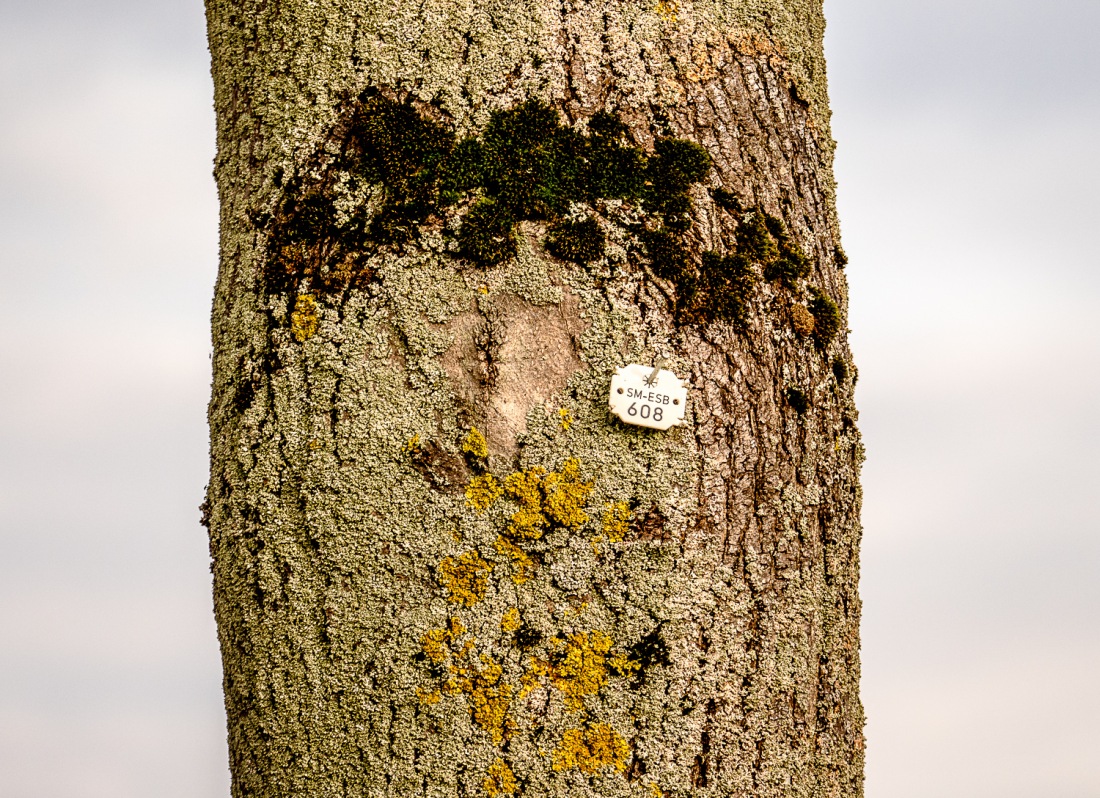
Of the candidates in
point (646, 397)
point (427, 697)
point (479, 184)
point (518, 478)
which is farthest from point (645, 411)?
point (427, 697)

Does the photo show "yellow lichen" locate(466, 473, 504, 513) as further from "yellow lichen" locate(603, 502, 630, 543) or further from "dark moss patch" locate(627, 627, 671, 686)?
"dark moss patch" locate(627, 627, 671, 686)

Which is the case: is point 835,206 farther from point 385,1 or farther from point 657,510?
point 385,1

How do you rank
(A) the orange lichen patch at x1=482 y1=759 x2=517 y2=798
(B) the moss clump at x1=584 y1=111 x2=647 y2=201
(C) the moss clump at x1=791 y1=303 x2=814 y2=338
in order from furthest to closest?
(C) the moss clump at x1=791 y1=303 x2=814 y2=338 < (B) the moss clump at x1=584 y1=111 x2=647 y2=201 < (A) the orange lichen patch at x1=482 y1=759 x2=517 y2=798

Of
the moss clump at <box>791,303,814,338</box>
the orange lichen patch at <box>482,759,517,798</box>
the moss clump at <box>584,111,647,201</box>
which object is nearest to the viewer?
the orange lichen patch at <box>482,759,517,798</box>

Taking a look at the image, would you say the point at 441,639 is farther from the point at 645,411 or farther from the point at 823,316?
the point at 823,316

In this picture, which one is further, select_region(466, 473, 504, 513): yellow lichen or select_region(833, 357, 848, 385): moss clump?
select_region(833, 357, 848, 385): moss clump

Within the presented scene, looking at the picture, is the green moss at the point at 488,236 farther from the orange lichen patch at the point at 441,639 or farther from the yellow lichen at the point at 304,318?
the orange lichen patch at the point at 441,639

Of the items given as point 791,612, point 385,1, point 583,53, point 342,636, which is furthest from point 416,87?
point 791,612

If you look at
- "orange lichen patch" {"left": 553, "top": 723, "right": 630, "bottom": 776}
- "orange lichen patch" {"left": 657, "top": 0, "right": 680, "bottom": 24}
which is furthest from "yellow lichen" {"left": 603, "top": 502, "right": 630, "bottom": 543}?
"orange lichen patch" {"left": 657, "top": 0, "right": 680, "bottom": 24}
